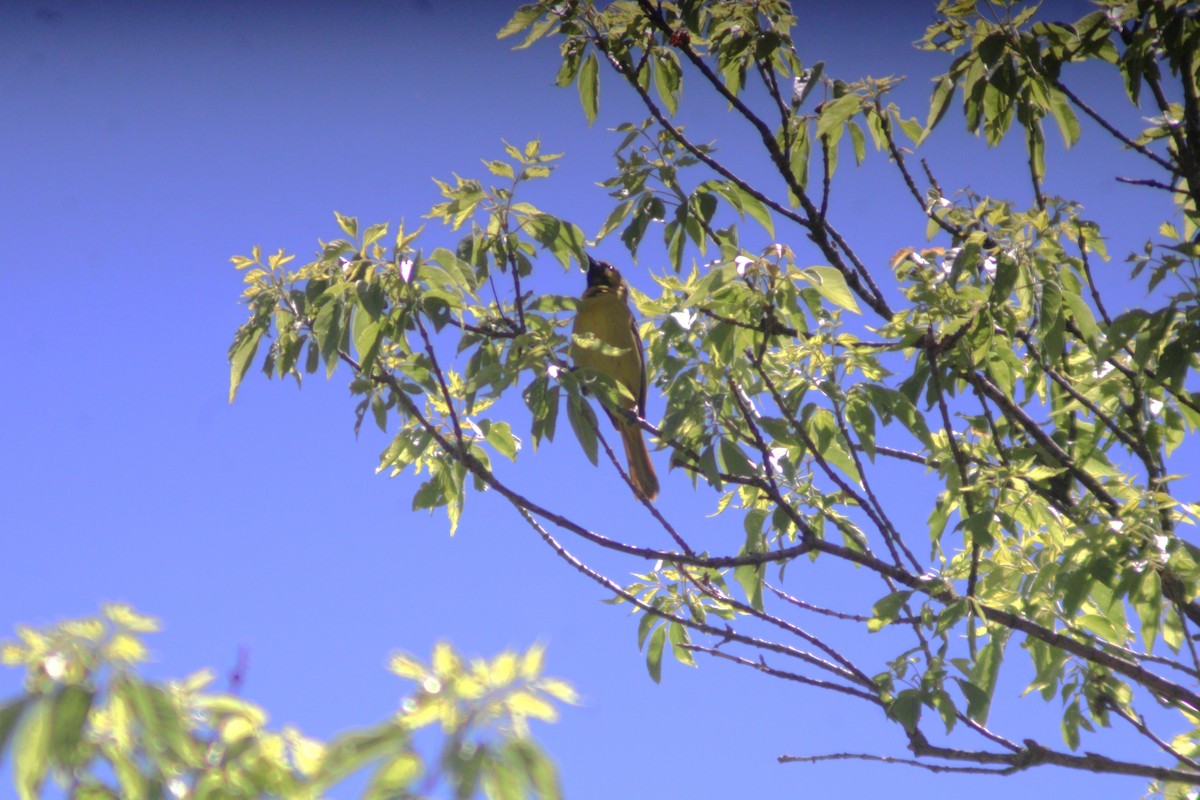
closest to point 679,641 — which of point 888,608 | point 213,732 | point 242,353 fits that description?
point 888,608

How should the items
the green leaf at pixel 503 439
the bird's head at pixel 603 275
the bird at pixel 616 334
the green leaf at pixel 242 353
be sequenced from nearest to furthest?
the green leaf at pixel 242 353 → the green leaf at pixel 503 439 → the bird at pixel 616 334 → the bird's head at pixel 603 275

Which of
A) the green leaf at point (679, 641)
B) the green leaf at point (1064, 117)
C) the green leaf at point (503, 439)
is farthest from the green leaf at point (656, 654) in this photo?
the green leaf at point (1064, 117)

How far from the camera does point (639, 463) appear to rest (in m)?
5.17

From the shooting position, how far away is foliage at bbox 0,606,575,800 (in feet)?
3.52

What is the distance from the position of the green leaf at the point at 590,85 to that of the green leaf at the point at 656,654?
71.5 inches

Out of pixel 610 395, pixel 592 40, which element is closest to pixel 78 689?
pixel 610 395

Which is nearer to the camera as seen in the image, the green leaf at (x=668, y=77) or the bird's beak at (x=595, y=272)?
the green leaf at (x=668, y=77)

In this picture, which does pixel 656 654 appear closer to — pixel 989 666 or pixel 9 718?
pixel 989 666

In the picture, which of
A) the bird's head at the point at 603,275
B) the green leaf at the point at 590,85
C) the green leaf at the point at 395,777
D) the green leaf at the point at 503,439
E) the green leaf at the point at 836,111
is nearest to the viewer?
the green leaf at the point at 395,777

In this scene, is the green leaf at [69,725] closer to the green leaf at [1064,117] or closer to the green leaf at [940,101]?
the green leaf at [940,101]

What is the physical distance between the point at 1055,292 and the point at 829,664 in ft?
3.87

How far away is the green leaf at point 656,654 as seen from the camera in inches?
138

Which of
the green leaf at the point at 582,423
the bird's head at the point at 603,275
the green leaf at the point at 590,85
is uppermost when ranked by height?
the bird's head at the point at 603,275

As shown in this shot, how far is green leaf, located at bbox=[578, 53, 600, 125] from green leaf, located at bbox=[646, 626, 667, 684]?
1816mm
